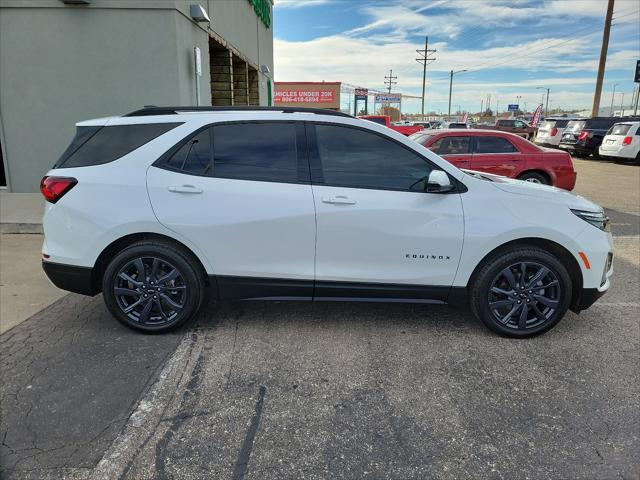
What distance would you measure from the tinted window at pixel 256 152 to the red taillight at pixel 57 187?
43.9 inches

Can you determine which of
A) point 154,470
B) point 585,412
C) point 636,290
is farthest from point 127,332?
point 636,290

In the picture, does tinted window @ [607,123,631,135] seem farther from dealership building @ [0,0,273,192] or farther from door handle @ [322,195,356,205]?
door handle @ [322,195,356,205]

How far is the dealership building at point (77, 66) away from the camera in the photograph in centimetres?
841

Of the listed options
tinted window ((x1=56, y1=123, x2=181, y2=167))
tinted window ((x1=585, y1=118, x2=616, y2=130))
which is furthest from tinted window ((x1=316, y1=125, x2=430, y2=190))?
tinted window ((x1=585, y1=118, x2=616, y2=130))

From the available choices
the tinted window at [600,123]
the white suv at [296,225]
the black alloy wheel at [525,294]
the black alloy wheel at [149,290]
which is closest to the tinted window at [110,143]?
the white suv at [296,225]

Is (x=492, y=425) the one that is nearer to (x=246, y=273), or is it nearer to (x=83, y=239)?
(x=246, y=273)

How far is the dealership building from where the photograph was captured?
841 centimetres

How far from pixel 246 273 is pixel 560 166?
294 inches

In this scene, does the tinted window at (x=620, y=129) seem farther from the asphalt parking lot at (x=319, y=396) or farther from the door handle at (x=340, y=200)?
the door handle at (x=340, y=200)

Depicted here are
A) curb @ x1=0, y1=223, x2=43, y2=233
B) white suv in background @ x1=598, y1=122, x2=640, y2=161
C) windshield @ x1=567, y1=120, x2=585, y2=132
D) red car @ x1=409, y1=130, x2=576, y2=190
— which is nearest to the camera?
curb @ x1=0, y1=223, x2=43, y2=233

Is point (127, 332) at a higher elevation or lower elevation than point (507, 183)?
lower

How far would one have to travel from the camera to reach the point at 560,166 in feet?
29.4

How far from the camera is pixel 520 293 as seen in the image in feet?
12.3

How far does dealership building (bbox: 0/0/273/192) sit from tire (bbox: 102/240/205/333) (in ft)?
18.6
